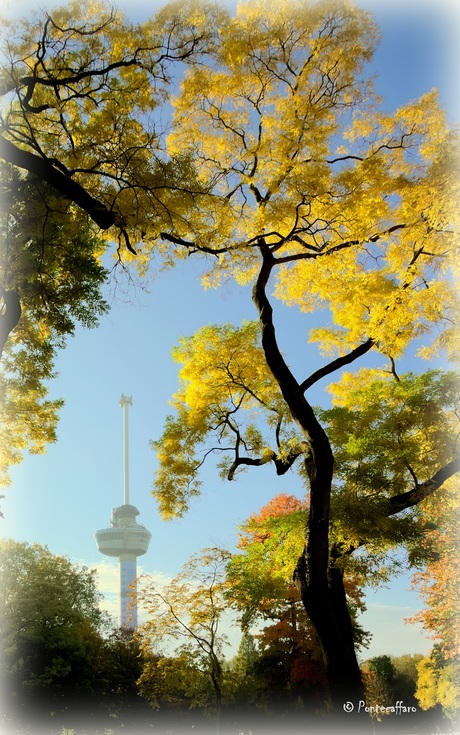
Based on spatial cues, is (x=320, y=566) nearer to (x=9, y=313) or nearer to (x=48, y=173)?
(x=9, y=313)

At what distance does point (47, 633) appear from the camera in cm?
1867

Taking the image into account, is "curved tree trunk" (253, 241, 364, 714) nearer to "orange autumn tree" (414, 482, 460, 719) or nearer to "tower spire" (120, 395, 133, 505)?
"orange autumn tree" (414, 482, 460, 719)

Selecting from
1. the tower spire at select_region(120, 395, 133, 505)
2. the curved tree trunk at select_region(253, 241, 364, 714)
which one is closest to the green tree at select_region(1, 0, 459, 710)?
the curved tree trunk at select_region(253, 241, 364, 714)

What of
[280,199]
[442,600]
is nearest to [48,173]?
[280,199]

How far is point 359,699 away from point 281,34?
30.5ft

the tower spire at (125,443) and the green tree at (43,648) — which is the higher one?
the tower spire at (125,443)

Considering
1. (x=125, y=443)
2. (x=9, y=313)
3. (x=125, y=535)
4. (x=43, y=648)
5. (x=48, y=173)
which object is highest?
(x=125, y=443)

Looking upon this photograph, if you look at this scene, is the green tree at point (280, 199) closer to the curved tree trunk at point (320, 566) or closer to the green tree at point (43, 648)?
the curved tree trunk at point (320, 566)

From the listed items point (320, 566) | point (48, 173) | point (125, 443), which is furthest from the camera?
point (125, 443)

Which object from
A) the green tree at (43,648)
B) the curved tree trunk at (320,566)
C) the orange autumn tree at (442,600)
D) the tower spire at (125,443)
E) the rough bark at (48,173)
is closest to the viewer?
the rough bark at (48,173)

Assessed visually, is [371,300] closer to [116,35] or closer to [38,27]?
[116,35]

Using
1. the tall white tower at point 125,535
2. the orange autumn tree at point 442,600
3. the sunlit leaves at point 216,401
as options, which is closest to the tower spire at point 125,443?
the tall white tower at point 125,535

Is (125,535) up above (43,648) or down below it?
above

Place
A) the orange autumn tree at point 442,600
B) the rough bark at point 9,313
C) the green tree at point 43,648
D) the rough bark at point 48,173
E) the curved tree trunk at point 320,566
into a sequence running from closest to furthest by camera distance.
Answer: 1. the rough bark at point 48,173
2. the rough bark at point 9,313
3. the curved tree trunk at point 320,566
4. the orange autumn tree at point 442,600
5. the green tree at point 43,648
